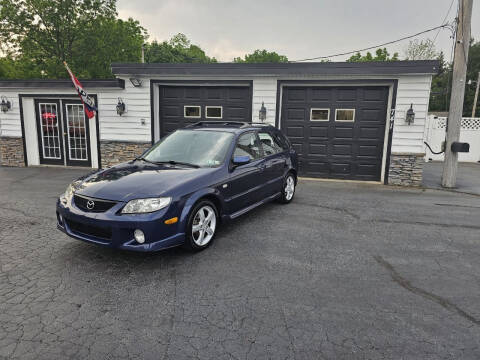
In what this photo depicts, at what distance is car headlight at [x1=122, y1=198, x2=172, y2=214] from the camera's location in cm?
345

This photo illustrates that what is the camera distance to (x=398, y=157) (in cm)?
905

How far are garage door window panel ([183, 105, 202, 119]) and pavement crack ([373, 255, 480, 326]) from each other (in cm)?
780

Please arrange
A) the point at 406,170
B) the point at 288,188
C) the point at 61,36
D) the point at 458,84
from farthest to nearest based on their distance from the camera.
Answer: the point at 61,36 → the point at 406,170 → the point at 458,84 → the point at 288,188

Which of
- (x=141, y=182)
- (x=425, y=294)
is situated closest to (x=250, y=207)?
(x=141, y=182)

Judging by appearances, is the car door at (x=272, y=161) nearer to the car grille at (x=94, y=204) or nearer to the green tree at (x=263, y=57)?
the car grille at (x=94, y=204)

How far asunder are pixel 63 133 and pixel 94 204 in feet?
29.2

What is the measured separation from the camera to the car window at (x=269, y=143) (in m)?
5.74

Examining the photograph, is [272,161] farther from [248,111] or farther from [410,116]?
[410,116]

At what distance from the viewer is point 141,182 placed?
12.4 feet

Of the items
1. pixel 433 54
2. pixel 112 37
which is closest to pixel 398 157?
pixel 112 37

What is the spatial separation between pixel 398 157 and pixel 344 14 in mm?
8466

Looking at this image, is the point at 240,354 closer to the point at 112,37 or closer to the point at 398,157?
the point at 398,157

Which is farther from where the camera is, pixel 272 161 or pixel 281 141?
pixel 281 141

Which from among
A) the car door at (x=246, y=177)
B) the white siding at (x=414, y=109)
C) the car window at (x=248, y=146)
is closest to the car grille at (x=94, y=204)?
the car door at (x=246, y=177)
